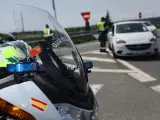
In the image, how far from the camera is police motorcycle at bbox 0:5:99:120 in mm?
2352

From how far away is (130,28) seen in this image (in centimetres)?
1423

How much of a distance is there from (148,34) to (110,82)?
5319mm

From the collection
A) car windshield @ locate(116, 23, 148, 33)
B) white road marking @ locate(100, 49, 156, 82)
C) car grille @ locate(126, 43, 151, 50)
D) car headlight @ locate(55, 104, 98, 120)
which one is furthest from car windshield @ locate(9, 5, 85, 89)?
car windshield @ locate(116, 23, 148, 33)

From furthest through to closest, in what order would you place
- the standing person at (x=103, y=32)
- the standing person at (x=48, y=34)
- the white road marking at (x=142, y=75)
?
the standing person at (x=103, y=32), the white road marking at (x=142, y=75), the standing person at (x=48, y=34)

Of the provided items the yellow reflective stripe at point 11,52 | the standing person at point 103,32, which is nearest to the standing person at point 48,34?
the yellow reflective stripe at point 11,52

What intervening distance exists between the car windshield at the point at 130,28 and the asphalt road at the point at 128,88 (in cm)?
187

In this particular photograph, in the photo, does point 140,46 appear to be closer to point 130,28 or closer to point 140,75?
point 130,28

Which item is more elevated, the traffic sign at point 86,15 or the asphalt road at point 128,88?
the traffic sign at point 86,15

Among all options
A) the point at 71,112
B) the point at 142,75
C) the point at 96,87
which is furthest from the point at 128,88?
the point at 71,112

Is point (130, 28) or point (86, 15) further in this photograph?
point (86, 15)

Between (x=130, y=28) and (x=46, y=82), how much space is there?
1198 centimetres

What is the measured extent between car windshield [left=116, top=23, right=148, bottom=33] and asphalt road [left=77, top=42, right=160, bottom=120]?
1866 mm

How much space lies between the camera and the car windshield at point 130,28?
554 inches

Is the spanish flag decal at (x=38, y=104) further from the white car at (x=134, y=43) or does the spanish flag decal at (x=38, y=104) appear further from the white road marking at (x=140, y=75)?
the white car at (x=134, y=43)
